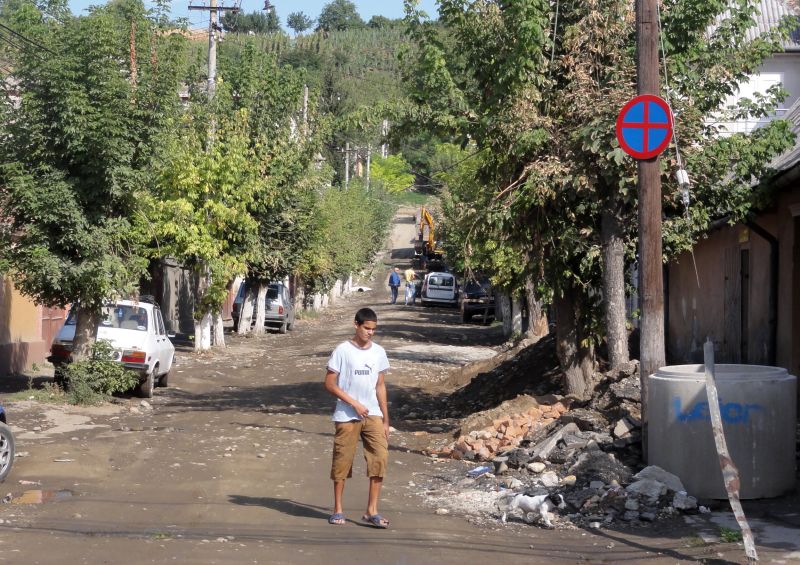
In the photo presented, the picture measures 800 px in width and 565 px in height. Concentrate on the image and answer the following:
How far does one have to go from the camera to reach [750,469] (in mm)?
9047

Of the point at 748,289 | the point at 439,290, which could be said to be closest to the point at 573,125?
the point at 748,289

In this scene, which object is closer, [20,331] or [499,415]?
[499,415]

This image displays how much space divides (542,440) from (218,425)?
571 centimetres

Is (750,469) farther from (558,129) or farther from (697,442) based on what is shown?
(558,129)

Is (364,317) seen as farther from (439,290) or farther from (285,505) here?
(439,290)

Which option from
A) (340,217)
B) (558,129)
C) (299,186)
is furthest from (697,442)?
(340,217)

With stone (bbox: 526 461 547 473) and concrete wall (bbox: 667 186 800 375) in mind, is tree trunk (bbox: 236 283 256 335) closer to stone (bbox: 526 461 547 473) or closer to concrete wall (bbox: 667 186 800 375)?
concrete wall (bbox: 667 186 800 375)

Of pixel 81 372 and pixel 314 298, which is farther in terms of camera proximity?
pixel 314 298

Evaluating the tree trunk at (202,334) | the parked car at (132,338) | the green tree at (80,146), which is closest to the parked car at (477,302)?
Answer: the tree trunk at (202,334)

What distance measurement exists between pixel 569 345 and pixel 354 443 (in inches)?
310

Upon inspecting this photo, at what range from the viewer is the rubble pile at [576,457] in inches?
355

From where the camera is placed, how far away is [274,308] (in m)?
39.0

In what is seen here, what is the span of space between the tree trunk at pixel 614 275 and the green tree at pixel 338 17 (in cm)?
18316

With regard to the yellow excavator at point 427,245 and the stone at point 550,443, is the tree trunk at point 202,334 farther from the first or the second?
the yellow excavator at point 427,245
